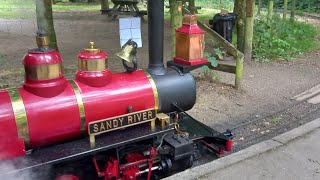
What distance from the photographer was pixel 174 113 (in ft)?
11.9

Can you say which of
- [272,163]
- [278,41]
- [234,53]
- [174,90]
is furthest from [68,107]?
[278,41]

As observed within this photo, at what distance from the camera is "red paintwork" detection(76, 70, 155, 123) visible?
303cm

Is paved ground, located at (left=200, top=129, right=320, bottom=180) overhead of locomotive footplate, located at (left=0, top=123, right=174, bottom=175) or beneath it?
beneath

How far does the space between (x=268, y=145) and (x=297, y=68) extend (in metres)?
5.00

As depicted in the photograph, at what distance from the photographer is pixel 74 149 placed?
289 centimetres

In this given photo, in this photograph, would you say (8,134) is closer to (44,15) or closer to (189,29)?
(189,29)

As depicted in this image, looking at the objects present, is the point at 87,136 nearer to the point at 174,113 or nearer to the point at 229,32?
the point at 174,113

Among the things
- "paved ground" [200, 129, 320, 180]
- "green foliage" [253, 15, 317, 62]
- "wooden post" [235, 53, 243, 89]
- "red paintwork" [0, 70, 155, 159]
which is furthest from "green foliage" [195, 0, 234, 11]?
"red paintwork" [0, 70, 155, 159]

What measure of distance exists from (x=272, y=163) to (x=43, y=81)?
7.73 ft

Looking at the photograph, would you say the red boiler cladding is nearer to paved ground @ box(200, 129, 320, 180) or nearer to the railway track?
paved ground @ box(200, 129, 320, 180)

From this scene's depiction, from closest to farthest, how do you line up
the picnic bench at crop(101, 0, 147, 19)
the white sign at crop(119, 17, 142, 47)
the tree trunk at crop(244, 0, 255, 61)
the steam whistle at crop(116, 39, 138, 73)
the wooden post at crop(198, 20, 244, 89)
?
the steam whistle at crop(116, 39, 138, 73), the white sign at crop(119, 17, 142, 47), the wooden post at crop(198, 20, 244, 89), the tree trunk at crop(244, 0, 255, 61), the picnic bench at crop(101, 0, 147, 19)

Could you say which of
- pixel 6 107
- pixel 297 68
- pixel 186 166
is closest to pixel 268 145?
pixel 186 166

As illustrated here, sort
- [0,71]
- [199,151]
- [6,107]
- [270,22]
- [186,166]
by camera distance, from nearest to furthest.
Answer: [6,107]
[186,166]
[199,151]
[0,71]
[270,22]

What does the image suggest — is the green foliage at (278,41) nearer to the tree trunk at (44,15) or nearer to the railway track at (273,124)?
the railway track at (273,124)
